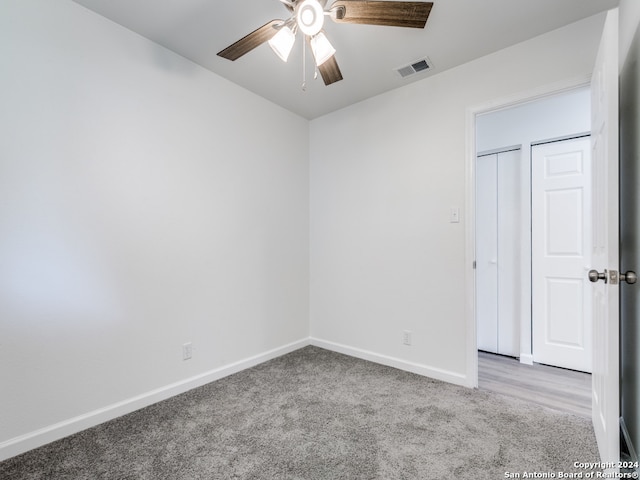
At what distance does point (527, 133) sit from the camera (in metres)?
2.98

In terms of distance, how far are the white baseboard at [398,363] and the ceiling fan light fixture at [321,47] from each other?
2.35m

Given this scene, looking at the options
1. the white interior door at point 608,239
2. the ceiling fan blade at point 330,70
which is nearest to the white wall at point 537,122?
the white interior door at point 608,239

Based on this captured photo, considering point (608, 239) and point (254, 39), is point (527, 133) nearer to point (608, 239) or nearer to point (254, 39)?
point (608, 239)

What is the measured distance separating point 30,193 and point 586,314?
157 inches

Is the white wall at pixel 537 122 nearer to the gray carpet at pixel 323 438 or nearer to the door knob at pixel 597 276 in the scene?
the door knob at pixel 597 276

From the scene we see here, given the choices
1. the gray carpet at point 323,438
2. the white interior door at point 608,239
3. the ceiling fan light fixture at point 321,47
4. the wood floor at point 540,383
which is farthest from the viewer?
the wood floor at point 540,383

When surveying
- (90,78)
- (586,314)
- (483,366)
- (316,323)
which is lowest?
→ (483,366)

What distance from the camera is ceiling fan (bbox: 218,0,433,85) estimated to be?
55.6 inches

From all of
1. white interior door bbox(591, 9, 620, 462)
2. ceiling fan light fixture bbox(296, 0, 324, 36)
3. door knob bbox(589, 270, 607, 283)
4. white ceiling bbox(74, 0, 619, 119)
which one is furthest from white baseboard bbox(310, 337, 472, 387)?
ceiling fan light fixture bbox(296, 0, 324, 36)

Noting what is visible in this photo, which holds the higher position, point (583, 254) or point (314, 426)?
point (583, 254)

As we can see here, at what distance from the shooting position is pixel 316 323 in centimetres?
341

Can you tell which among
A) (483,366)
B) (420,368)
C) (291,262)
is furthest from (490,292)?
(291,262)

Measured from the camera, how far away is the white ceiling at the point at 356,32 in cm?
186

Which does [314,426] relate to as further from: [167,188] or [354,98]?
[354,98]
